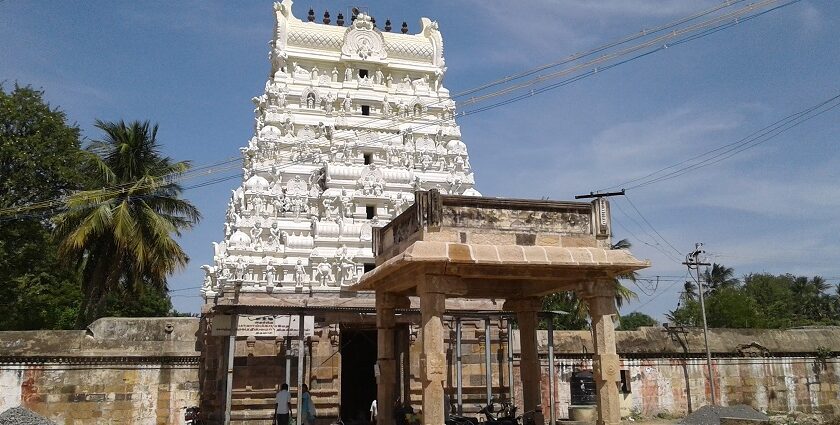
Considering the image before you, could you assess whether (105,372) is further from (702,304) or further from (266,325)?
(702,304)

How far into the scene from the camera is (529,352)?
547 inches

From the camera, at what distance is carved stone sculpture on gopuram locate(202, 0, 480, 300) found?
83.7 ft

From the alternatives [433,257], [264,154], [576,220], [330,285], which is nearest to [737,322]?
[330,285]

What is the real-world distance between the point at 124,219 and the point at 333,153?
9.30m

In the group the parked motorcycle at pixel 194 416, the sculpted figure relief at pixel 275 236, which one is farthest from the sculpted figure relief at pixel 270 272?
the parked motorcycle at pixel 194 416

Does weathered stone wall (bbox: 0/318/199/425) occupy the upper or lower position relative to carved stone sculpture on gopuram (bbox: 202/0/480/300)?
lower

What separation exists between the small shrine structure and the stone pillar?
1 centimetres

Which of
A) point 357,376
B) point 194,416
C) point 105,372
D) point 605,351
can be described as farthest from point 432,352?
→ point 357,376

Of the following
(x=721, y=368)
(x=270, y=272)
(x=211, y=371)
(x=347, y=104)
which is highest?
(x=347, y=104)

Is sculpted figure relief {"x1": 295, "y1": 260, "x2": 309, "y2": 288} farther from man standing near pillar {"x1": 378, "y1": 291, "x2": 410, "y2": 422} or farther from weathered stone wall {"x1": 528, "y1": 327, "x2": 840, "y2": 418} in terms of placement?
man standing near pillar {"x1": 378, "y1": 291, "x2": 410, "y2": 422}

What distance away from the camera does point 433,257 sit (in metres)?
10.0

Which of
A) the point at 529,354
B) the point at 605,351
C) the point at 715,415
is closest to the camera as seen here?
the point at 605,351

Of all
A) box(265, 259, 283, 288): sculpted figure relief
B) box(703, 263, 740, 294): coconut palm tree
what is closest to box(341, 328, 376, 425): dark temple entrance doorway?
box(265, 259, 283, 288): sculpted figure relief

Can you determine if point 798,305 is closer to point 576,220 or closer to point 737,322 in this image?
point 737,322
